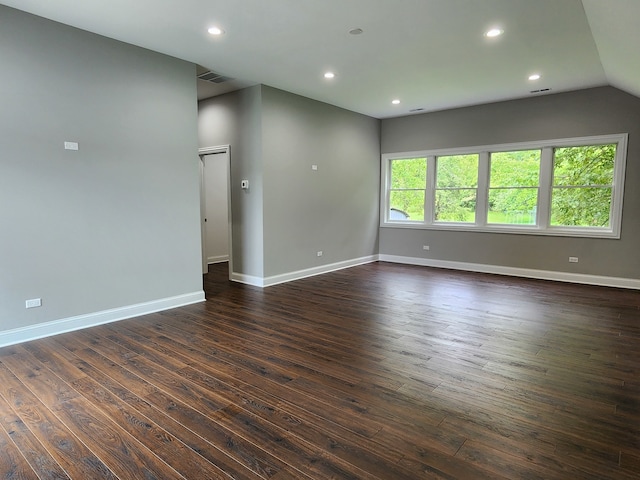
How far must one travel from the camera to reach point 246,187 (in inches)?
231

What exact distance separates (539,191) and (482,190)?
94 cm

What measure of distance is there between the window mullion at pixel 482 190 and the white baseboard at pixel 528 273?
2.85 feet

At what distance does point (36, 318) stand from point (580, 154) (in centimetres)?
773

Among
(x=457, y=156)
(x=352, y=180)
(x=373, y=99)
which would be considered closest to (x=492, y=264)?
(x=457, y=156)

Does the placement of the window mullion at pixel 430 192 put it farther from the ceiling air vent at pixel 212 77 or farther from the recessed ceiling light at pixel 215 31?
the recessed ceiling light at pixel 215 31

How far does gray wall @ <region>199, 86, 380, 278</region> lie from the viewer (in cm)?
573

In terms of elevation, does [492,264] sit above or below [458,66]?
below

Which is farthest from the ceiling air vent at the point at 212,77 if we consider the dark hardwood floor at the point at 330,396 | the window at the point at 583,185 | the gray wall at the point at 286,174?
the window at the point at 583,185

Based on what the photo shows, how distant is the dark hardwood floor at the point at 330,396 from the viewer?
1923mm

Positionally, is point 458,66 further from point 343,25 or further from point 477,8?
point 343,25

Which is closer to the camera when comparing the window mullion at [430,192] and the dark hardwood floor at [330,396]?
the dark hardwood floor at [330,396]

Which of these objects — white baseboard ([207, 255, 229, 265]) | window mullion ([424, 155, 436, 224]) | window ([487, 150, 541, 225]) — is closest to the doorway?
white baseboard ([207, 255, 229, 265])

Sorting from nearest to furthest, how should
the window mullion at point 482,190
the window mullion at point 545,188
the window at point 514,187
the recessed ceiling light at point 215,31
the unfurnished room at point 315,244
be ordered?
1. the unfurnished room at point 315,244
2. the recessed ceiling light at point 215,31
3. the window mullion at point 545,188
4. the window at point 514,187
5. the window mullion at point 482,190

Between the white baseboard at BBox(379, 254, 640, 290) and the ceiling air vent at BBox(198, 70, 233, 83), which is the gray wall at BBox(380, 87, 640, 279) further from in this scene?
the ceiling air vent at BBox(198, 70, 233, 83)
